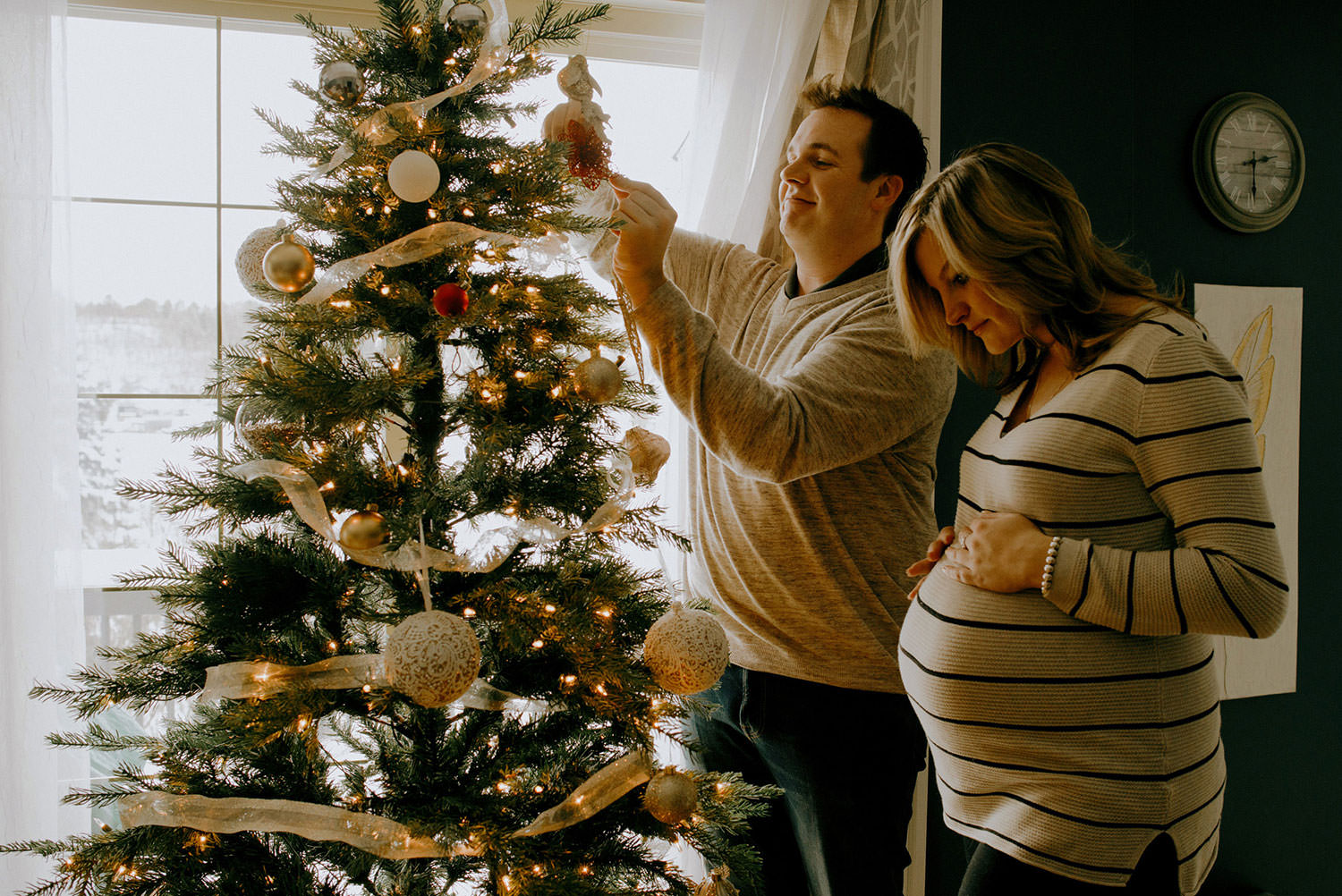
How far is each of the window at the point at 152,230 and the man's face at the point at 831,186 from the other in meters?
0.37

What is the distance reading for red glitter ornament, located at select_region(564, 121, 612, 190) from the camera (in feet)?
3.51

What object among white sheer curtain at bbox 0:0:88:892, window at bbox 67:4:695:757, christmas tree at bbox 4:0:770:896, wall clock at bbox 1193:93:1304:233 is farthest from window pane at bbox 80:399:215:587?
wall clock at bbox 1193:93:1304:233

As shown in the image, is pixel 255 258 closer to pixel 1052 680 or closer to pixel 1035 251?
pixel 1035 251

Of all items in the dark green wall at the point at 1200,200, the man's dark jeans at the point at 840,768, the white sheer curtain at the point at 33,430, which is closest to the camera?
the man's dark jeans at the point at 840,768

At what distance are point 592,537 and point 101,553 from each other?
1.22 m

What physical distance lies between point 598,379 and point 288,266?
1.20 ft

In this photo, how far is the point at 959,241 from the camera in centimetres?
107

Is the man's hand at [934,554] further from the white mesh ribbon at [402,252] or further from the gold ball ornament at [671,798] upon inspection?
the white mesh ribbon at [402,252]

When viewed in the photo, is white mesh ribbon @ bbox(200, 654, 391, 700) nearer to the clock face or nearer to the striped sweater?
the striped sweater

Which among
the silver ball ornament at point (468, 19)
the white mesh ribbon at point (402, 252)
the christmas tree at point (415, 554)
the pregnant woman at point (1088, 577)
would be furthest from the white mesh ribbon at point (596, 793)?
the silver ball ornament at point (468, 19)

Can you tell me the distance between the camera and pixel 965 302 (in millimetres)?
1165

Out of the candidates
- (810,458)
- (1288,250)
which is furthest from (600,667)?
(1288,250)

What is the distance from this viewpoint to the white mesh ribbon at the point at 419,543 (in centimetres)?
92

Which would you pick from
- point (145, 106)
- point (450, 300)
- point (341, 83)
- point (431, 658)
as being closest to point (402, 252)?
point (450, 300)
